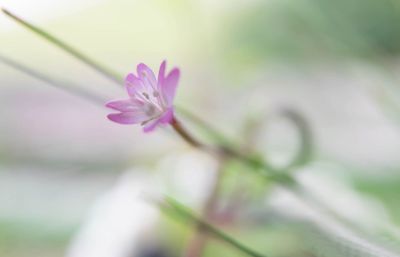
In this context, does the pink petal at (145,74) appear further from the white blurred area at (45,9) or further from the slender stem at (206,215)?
the white blurred area at (45,9)

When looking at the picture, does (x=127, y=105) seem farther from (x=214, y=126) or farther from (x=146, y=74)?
(x=214, y=126)

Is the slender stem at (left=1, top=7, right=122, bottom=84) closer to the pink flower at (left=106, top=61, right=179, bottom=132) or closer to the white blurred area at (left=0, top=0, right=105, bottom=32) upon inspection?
the pink flower at (left=106, top=61, right=179, bottom=132)

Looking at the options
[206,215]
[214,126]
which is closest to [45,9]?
[214,126]

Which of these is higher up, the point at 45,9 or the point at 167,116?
the point at 45,9

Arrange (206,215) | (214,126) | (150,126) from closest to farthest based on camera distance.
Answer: (150,126) < (206,215) < (214,126)

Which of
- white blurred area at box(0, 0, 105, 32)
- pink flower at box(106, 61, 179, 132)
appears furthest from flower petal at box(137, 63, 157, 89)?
white blurred area at box(0, 0, 105, 32)

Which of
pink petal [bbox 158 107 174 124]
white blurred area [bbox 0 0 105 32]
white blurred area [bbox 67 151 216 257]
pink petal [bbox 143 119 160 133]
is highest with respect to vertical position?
white blurred area [bbox 0 0 105 32]

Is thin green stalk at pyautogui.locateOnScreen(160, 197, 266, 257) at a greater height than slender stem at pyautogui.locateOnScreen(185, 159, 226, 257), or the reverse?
slender stem at pyautogui.locateOnScreen(185, 159, 226, 257)

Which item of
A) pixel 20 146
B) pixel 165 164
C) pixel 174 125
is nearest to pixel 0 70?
pixel 20 146

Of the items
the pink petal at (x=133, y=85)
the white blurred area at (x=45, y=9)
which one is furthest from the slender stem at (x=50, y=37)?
the white blurred area at (x=45, y=9)
